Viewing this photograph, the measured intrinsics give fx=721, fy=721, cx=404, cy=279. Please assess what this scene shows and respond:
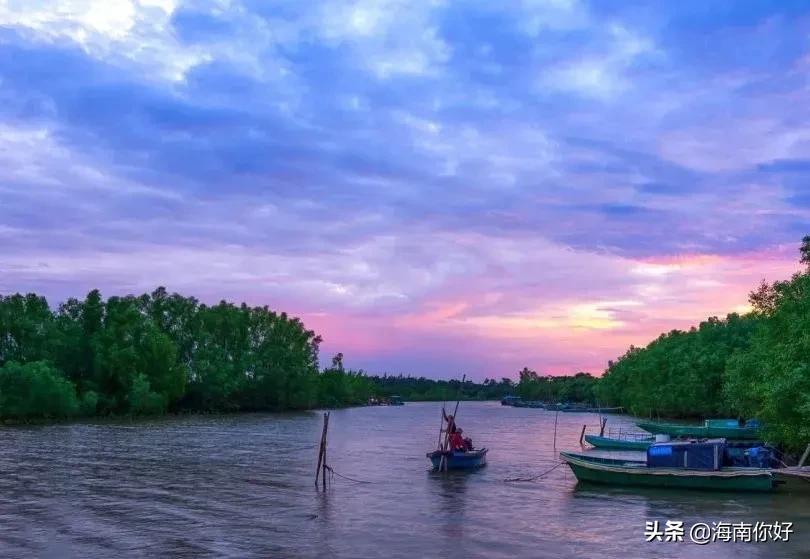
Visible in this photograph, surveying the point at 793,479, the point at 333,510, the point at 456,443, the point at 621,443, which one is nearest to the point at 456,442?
the point at 456,443

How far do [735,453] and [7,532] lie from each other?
30.3m

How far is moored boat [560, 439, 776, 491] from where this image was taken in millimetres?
31531

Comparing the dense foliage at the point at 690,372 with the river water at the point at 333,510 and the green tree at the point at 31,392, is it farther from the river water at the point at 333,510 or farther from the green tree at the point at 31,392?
the green tree at the point at 31,392

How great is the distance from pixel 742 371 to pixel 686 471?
25753mm

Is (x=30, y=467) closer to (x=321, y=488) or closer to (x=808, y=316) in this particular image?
(x=321, y=488)

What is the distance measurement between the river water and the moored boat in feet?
1.83

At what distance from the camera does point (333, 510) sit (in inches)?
1129

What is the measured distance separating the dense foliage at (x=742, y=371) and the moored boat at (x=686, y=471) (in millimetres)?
3998

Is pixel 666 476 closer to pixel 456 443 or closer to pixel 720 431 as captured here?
pixel 456 443

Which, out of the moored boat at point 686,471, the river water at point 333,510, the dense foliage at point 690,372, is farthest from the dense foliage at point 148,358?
the moored boat at point 686,471

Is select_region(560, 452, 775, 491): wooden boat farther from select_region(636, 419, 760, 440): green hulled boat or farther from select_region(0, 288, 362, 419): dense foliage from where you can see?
select_region(0, 288, 362, 419): dense foliage

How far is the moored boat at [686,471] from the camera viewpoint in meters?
31.5

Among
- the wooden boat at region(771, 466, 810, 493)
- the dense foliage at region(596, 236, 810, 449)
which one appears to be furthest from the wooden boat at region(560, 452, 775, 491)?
the dense foliage at region(596, 236, 810, 449)

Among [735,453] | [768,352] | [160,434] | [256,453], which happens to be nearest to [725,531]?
[735,453]
